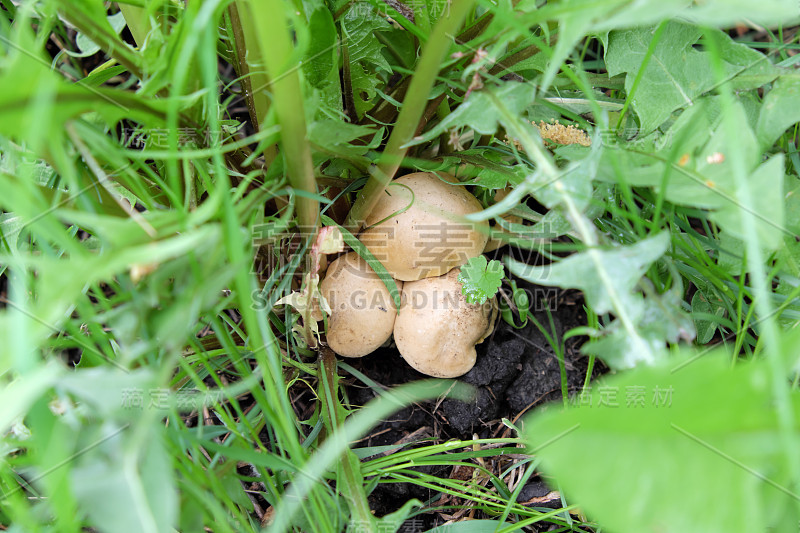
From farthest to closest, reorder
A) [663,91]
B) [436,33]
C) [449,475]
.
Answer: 1. [449,475]
2. [663,91]
3. [436,33]

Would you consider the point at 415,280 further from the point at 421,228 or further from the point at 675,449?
the point at 675,449

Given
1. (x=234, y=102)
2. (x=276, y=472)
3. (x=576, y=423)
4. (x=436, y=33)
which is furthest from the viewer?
(x=234, y=102)

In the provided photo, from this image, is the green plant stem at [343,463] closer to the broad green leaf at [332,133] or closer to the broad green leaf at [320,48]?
the broad green leaf at [332,133]

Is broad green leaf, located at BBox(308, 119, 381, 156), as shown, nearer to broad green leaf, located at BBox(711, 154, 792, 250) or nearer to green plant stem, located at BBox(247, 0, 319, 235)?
green plant stem, located at BBox(247, 0, 319, 235)

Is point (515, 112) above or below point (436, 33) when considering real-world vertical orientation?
below

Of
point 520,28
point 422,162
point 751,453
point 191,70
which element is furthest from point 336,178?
point 751,453

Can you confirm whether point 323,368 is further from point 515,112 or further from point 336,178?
point 515,112

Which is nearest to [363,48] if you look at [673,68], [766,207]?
[673,68]
